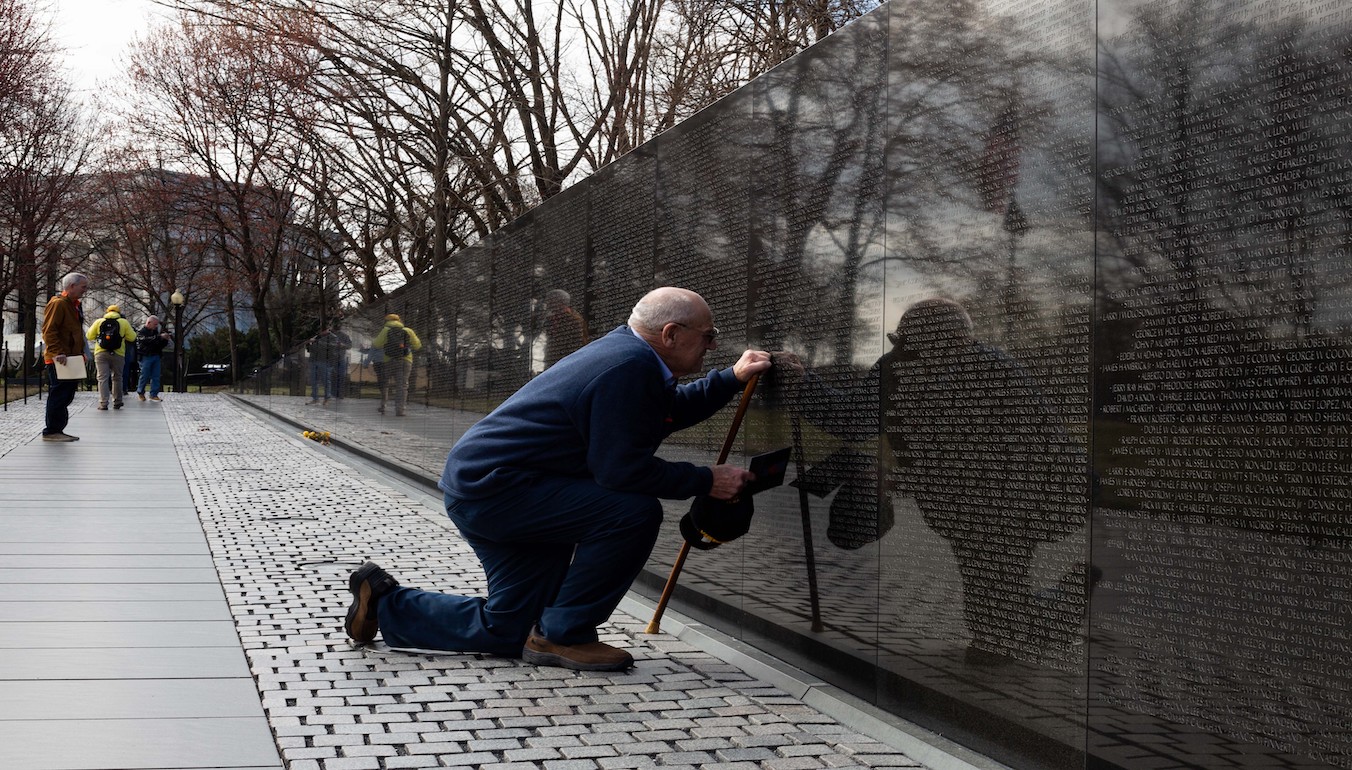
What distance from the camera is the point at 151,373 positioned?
105 feet

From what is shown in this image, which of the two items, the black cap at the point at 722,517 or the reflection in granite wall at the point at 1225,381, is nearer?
the reflection in granite wall at the point at 1225,381

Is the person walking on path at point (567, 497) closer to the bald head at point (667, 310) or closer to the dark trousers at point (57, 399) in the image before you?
the bald head at point (667, 310)

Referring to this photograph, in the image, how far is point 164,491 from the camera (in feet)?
37.4

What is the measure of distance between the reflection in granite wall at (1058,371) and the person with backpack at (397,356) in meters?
10.2

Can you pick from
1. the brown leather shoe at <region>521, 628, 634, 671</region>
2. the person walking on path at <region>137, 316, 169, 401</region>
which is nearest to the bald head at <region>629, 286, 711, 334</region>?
the brown leather shoe at <region>521, 628, 634, 671</region>

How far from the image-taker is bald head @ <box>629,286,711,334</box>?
17.5ft

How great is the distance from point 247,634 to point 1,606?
4.40 ft

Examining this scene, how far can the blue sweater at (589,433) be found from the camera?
497 centimetres

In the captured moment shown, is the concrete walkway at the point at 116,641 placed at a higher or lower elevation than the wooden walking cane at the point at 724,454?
lower

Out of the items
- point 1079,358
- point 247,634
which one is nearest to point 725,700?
point 1079,358

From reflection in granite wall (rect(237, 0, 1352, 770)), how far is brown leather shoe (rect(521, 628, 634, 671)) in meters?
0.79

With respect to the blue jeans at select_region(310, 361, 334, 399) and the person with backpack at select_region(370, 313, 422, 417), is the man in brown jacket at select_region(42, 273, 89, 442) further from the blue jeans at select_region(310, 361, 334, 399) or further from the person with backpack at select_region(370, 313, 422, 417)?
the blue jeans at select_region(310, 361, 334, 399)

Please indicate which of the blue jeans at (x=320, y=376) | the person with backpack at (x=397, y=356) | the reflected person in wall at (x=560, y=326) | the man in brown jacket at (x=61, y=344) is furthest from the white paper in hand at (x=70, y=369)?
the reflected person in wall at (x=560, y=326)

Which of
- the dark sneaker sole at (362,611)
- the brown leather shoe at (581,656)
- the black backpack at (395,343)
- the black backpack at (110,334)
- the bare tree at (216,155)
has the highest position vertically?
the bare tree at (216,155)
